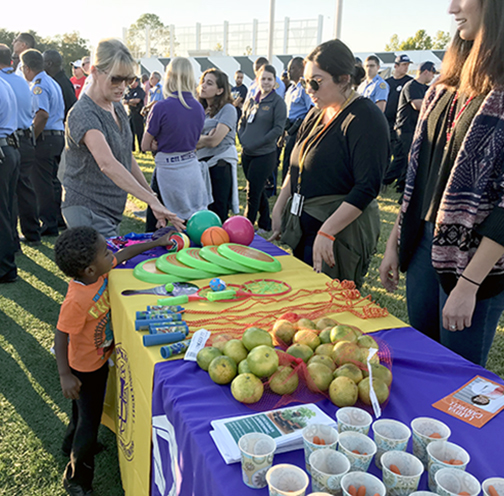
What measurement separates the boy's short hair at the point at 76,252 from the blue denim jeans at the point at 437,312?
1340mm

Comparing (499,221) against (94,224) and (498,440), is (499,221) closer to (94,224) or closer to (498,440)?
(498,440)

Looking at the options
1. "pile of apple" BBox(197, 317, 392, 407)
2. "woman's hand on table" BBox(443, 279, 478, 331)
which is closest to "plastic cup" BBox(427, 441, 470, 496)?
"pile of apple" BBox(197, 317, 392, 407)

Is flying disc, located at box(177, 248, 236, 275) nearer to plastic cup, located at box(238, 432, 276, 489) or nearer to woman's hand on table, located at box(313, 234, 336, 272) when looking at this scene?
woman's hand on table, located at box(313, 234, 336, 272)

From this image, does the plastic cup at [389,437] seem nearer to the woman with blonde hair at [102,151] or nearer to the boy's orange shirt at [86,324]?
the boy's orange shirt at [86,324]

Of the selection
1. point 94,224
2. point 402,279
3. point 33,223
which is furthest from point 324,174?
point 33,223

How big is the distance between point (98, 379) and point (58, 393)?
96 cm

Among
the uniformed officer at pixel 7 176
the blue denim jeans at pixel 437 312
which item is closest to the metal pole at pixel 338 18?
the uniformed officer at pixel 7 176

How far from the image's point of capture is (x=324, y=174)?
7.27 feet

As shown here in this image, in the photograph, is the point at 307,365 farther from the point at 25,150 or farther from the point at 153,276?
the point at 25,150

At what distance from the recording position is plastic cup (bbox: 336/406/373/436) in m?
1.01

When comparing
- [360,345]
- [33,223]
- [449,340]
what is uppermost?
[360,345]

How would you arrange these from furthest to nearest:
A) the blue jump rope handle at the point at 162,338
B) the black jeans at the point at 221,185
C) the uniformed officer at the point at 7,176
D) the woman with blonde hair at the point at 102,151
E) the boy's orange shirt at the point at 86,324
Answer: the black jeans at the point at 221,185 → the uniformed officer at the point at 7,176 → the woman with blonde hair at the point at 102,151 → the boy's orange shirt at the point at 86,324 → the blue jump rope handle at the point at 162,338

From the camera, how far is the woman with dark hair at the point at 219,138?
4.21 m

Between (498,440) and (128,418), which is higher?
(498,440)
